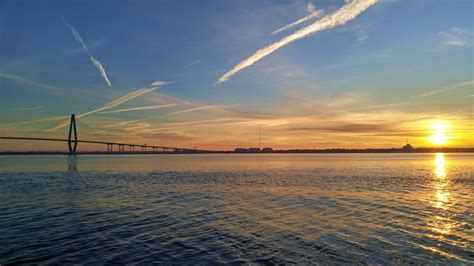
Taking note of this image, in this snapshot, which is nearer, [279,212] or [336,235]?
[336,235]

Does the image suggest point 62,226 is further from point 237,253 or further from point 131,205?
point 237,253

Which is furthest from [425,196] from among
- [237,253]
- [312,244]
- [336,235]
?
[237,253]

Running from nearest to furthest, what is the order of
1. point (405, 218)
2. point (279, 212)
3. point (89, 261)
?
point (89, 261) < point (405, 218) < point (279, 212)

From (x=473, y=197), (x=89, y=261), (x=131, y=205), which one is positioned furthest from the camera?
(x=473, y=197)

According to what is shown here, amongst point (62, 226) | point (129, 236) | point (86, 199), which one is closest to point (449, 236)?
point (129, 236)

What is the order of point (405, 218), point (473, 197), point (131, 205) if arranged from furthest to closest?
point (473, 197) → point (131, 205) → point (405, 218)

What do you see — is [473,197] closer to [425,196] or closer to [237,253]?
[425,196]

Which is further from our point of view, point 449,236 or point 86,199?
point 86,199

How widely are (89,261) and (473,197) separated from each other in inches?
1233

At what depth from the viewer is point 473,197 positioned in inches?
1089

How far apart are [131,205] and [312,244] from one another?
48.7 ft

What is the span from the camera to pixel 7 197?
86.7 feet

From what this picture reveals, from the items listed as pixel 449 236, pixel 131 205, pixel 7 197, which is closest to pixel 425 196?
pixel 449 236

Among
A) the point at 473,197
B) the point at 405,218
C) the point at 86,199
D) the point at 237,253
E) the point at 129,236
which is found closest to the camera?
the point at 237,253
